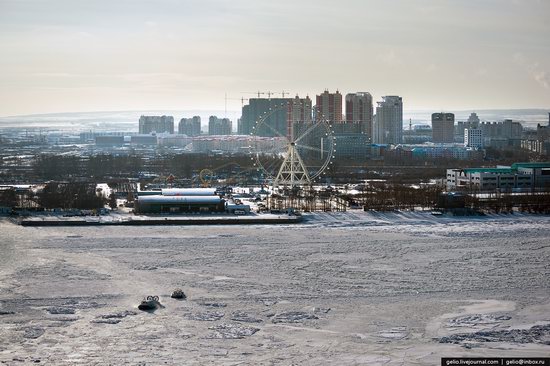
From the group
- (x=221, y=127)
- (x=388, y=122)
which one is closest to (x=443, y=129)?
(x=388, y=122)

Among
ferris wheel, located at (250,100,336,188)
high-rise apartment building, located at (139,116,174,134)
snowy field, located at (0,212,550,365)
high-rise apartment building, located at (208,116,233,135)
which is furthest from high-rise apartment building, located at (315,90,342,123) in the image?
snowy field, located at (0,212,550,365)

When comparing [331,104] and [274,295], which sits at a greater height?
[331,104]

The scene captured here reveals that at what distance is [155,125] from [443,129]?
50.3 feet

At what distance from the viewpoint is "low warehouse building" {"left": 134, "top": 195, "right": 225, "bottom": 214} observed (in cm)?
1223

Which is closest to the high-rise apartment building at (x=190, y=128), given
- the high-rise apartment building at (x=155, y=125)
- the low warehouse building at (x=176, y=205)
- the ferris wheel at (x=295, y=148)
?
the high-rise apartment building at (x=155, y=125)

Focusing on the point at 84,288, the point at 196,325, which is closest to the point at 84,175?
the point at 84,288

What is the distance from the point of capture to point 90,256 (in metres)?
8.63

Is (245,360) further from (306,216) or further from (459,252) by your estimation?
(306,216)

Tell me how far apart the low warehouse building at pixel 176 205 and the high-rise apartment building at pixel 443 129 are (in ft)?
78.1

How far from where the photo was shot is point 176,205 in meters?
12.3

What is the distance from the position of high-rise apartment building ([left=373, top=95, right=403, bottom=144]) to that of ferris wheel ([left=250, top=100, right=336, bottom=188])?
1513 centimetres

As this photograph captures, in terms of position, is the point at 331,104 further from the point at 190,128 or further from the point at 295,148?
the point at 295,148

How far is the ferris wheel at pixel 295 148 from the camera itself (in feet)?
50.6

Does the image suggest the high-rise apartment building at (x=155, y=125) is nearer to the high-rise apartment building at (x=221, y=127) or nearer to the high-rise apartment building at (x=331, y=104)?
the high-rise apartment building at (x=221, y=127)
